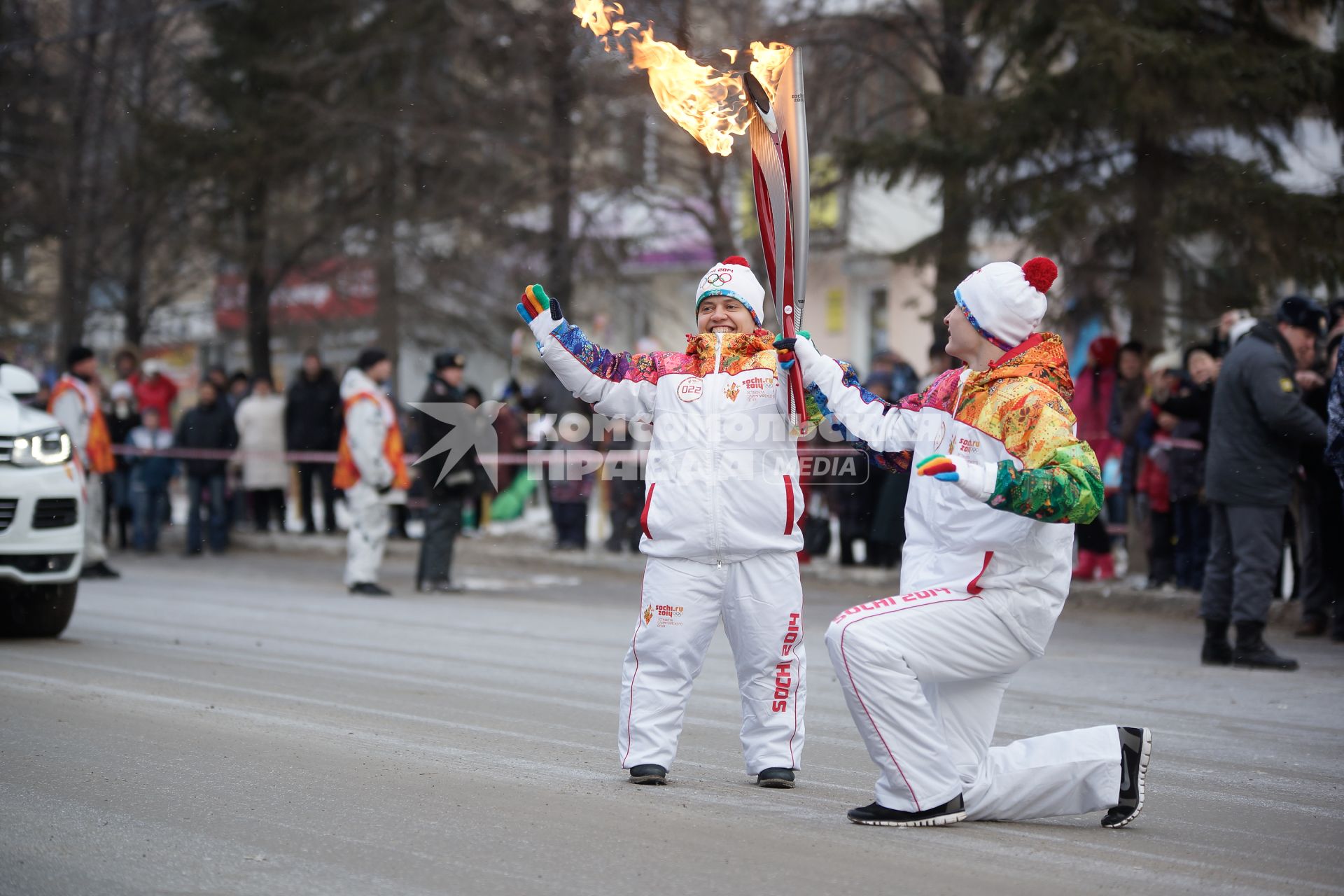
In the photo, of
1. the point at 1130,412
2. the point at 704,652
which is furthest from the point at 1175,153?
the point at 704,652

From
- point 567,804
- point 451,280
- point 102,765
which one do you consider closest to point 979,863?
point 567,804

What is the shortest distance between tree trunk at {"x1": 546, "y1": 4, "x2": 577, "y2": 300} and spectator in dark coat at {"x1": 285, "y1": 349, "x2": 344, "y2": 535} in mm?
3167

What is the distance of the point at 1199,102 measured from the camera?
13078mm

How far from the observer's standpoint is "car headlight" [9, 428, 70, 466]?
32.2 feet

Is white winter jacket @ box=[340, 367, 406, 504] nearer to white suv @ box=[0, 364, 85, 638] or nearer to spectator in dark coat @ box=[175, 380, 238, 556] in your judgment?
white suv @ box=[0, 364, 85, 638]

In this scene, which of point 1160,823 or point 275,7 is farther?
point 275,7

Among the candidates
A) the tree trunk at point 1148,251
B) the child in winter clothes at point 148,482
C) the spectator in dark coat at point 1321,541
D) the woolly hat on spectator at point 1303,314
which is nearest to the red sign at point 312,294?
the child in winter clothes at point 148,482

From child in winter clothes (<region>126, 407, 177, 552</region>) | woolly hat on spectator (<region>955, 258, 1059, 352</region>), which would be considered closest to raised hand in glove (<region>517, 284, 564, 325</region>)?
woolly hat on spectator (<region>955, 258, 1059, 352</region>)

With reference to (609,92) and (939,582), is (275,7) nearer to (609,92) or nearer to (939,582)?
(609,92)

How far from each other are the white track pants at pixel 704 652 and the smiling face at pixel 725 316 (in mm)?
929

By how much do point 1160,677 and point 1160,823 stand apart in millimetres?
3985

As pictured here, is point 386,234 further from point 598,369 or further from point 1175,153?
point 598,369

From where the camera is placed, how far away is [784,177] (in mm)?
6355

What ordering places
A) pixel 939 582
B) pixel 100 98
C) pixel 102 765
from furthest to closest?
1. pixel 100 98
2. pixel 102 765
3. pixel 939 582
